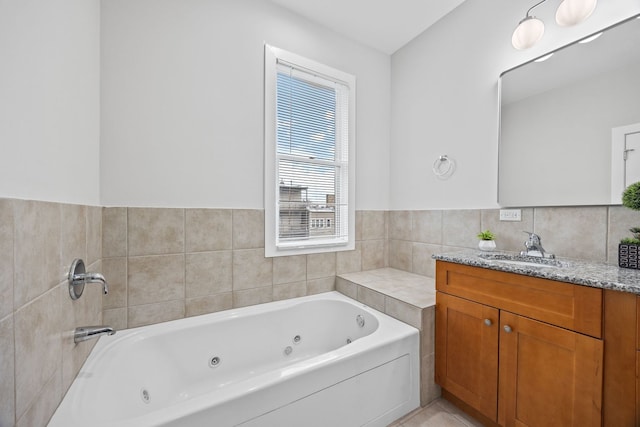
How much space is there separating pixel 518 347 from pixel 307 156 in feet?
6.12

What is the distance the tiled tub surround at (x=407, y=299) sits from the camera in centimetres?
162

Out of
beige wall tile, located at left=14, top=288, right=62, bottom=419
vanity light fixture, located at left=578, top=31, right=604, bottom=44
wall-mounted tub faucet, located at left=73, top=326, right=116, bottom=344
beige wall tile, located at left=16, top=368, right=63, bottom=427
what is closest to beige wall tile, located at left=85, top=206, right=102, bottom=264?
wall-mounted tub faucet, located at left=73, top=326, right=116, bottom=344

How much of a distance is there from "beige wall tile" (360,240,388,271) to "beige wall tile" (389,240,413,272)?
0.06 metres

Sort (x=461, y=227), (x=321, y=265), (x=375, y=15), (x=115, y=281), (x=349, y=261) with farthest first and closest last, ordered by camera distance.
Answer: (x=349, y=261)
(x=321, y=265)
(x=375, y=15)
(x=461, y=227)
(x=115, y=281)

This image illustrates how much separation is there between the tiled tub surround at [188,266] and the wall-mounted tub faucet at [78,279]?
0.45m

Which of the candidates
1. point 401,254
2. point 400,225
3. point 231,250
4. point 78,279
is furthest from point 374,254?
point 78,279

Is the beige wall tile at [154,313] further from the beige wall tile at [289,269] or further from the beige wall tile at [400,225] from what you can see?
the beige wall tile at [400,225]

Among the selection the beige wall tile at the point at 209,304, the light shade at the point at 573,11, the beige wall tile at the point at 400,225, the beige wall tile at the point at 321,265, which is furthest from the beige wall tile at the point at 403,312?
the light shade at the point at 573,11

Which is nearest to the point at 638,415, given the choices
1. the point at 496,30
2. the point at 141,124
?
the point at 496,30

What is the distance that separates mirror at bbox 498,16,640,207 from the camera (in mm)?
1305

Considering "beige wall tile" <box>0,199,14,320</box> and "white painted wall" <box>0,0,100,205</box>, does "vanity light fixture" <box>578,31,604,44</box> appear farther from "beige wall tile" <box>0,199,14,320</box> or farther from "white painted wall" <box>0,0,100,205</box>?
"beige wall tile" <box>0,199,14,320</box>

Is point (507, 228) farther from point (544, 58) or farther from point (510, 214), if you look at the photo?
point (544, 58)

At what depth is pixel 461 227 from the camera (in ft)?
6.73

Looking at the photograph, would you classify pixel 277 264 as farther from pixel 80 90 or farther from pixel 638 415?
pixel 638 415
